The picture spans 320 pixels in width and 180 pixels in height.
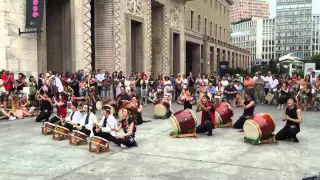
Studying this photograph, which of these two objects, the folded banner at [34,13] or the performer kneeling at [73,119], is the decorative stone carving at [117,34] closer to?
the folded banner at [34,13]

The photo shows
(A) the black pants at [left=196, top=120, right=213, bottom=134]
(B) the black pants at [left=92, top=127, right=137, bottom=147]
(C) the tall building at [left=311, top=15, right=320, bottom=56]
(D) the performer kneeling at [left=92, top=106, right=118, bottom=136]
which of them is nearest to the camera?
(B) the black pants at [left=92, top=127, right=137, bottom=147]

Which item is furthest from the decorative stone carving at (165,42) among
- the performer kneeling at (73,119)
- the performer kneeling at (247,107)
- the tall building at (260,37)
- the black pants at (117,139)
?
the tall building at (260,37)

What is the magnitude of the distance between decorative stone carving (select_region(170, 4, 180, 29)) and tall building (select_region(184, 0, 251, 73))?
25.8ft

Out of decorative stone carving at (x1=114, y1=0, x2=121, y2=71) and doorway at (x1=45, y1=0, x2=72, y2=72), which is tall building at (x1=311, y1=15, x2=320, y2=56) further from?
doorway at (x1=45, y1=0, x2=72, y2=72)

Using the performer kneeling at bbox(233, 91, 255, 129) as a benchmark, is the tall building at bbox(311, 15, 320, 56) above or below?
above

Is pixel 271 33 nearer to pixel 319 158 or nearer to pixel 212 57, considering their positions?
pixel 212 57

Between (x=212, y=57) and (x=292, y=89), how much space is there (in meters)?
35.6

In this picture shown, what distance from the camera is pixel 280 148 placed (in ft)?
29.7

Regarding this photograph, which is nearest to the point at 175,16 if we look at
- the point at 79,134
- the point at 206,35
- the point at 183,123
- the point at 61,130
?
the point at 206,35

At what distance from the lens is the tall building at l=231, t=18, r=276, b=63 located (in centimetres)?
15038

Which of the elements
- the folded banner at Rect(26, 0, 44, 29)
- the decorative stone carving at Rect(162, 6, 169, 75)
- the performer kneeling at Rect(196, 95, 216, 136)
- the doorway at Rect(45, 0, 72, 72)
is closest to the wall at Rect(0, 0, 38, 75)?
the folded banner at Rect(26, 0, 44, 29)

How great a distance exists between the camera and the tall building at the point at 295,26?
14162 centimetres

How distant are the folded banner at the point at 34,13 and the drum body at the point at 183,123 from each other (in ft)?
29.8

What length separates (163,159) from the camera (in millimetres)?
7828
